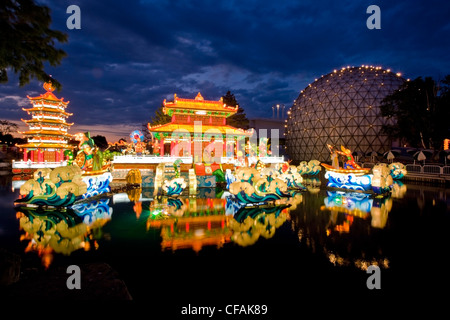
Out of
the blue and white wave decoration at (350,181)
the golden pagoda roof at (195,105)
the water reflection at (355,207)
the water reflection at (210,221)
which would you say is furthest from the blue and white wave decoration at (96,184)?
the golden pagoda roof at (195,105)

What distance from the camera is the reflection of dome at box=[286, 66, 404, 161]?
107ft

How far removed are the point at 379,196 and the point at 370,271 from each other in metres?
8.62

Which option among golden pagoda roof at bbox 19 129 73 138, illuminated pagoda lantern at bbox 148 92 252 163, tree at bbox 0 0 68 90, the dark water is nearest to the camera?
the dark water

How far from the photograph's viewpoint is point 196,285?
3.95 meters

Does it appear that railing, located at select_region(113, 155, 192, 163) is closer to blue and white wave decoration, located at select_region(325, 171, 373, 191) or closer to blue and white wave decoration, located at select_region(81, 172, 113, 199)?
blue and white wave decoration, located at select_region(81, 172, 113, 199)

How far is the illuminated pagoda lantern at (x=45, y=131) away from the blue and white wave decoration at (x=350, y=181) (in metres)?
25.1

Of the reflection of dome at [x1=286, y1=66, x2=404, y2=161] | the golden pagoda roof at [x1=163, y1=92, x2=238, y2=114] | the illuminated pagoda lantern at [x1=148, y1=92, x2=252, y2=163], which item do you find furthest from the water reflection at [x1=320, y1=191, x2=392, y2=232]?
the reflection of dome at [x1=286, y1=66, x2=404, y2=161]

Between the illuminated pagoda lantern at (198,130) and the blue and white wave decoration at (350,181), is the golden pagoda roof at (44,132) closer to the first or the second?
the illuminated pagoda lantern at (198,130)

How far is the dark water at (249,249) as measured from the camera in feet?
12.5

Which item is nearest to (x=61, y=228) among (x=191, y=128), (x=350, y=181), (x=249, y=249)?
(x=249, y=249)

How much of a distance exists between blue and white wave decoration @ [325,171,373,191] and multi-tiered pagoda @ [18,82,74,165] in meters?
26.3

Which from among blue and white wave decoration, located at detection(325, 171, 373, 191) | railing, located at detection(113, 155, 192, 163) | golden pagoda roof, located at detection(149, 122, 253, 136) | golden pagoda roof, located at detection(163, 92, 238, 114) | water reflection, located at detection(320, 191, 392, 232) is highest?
golden pagoda roof, located at detection(163, 92, 238, 114)

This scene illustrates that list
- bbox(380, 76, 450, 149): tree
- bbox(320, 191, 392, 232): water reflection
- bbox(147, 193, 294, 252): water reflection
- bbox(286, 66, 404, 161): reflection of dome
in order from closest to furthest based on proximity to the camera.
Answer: bbox(147, 193, 294, 252): water reflection → bbox(320, 191, 392, 232): water reflection → bbox(380, 76, 450, 149): tree → bbox(286, 66, 404, 161): reflection of dome
